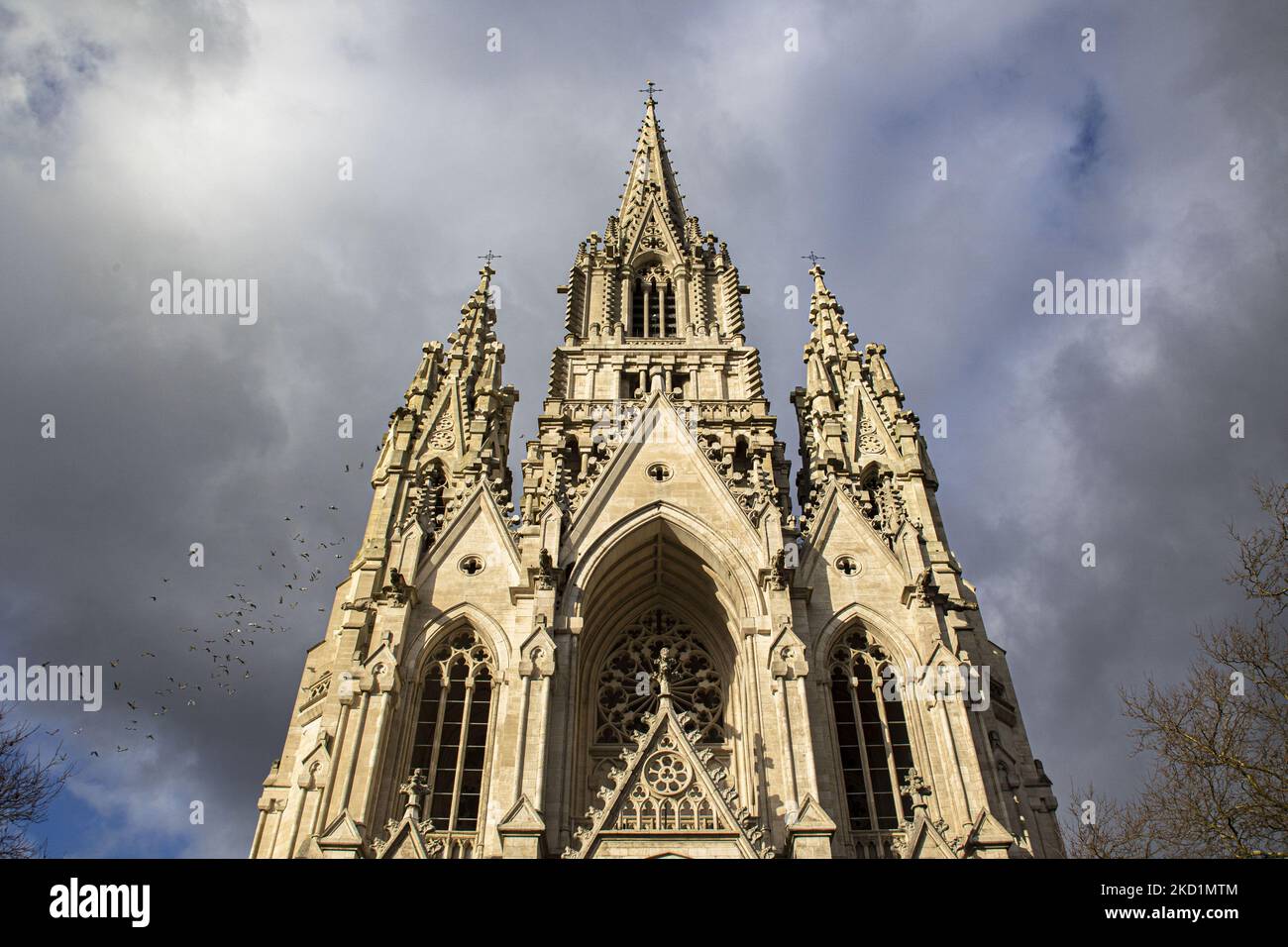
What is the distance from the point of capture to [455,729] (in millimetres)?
21031

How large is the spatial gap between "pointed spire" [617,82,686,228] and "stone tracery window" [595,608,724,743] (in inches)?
868

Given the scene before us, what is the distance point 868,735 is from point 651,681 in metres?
5.71

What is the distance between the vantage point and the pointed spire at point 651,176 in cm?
4188

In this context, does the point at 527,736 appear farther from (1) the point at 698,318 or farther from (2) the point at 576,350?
(1) the point at 698,318

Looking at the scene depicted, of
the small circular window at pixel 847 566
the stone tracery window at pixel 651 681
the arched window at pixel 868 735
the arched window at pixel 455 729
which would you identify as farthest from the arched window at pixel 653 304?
the arched window at pixel 455 729

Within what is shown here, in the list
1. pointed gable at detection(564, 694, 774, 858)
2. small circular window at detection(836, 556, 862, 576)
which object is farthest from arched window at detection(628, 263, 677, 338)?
pointed gable at detection(564, 694, 774, 858)

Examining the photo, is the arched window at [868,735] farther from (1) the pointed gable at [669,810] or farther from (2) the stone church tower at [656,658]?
(1) the pointed gable at [669,810]

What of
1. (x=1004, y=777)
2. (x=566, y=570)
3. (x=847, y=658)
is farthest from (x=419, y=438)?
(x=1004, y=777)

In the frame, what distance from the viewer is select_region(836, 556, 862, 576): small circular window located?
2319 cm

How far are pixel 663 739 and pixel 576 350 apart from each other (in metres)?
17.0

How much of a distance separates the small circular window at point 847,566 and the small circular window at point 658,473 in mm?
5166

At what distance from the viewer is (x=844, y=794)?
19.6 m

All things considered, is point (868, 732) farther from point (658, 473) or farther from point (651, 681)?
point (658, 473)

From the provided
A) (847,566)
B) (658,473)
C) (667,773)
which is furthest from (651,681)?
(847,566)
